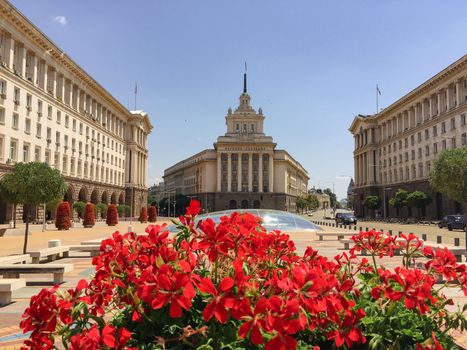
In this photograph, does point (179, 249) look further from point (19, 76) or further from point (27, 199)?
point (19, 76)

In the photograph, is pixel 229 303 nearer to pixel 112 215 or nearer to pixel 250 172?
pixel 112 215

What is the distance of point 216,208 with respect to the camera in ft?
353

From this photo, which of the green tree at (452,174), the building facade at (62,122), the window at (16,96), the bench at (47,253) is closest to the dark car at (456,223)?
the green tree at (452,174)

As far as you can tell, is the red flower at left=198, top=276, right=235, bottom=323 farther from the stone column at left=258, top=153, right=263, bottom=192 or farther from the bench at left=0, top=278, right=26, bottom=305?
the stone column at left=258, top=153, right=263, bottom=192

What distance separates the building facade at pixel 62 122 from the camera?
121 ft

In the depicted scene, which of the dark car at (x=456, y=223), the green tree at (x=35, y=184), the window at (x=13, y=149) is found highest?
the window at (x=13, y=149)

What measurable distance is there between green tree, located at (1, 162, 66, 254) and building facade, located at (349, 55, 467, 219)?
141 ft

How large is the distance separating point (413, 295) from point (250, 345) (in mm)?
963

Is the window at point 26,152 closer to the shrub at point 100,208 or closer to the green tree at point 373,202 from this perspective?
the shrub at point 100,208

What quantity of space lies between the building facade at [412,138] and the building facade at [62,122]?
44.8m

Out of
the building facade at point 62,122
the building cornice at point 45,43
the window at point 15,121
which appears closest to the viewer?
the building cornice at point 45,43

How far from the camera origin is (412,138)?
219 ft

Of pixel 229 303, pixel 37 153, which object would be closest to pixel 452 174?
pixel 229 303

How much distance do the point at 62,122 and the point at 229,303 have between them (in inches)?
2047
